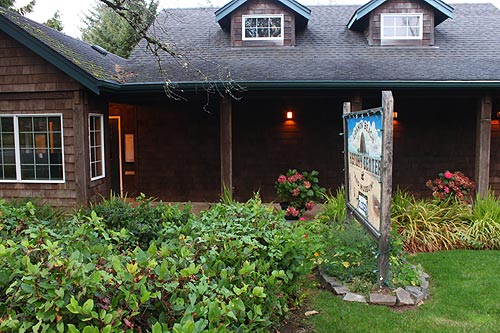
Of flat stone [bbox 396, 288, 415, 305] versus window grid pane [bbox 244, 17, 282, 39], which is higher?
window grid pane [bbox 244, 17, 282, 39]

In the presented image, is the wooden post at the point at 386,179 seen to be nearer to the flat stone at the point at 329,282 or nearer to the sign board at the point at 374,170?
the sign board at the point at 374,170

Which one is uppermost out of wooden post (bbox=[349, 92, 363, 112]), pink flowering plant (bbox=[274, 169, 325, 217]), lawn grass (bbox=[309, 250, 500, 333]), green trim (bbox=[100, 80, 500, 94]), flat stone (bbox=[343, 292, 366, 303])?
green trim (bbox=[100, 80, 500, 94])

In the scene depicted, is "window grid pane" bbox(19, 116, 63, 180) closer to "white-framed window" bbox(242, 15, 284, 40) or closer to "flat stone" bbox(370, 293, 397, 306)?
"white-framed window" bbox(242, 15, 284, 40)

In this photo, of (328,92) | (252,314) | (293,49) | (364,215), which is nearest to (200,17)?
(293,49)

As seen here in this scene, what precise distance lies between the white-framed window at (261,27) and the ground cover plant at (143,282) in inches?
319

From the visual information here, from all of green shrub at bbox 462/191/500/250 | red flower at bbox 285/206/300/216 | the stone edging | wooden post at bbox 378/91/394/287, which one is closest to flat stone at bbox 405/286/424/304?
the stone edging

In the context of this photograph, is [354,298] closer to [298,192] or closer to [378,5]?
[298,192]

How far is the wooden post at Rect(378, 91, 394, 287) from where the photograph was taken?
175 inches

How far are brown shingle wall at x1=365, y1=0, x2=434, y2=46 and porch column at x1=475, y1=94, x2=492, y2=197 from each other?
8.84ft

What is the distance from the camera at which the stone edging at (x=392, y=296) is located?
4.55 meters

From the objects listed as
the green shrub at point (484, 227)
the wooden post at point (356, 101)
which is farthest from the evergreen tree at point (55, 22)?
the green shrub at point (484, 227)

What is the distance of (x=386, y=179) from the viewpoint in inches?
178

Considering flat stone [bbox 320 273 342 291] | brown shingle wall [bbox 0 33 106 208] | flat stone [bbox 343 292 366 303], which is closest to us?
flat stone [bbox 343 292 366 303]

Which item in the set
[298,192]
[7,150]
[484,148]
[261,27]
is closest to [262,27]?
[261,27]
